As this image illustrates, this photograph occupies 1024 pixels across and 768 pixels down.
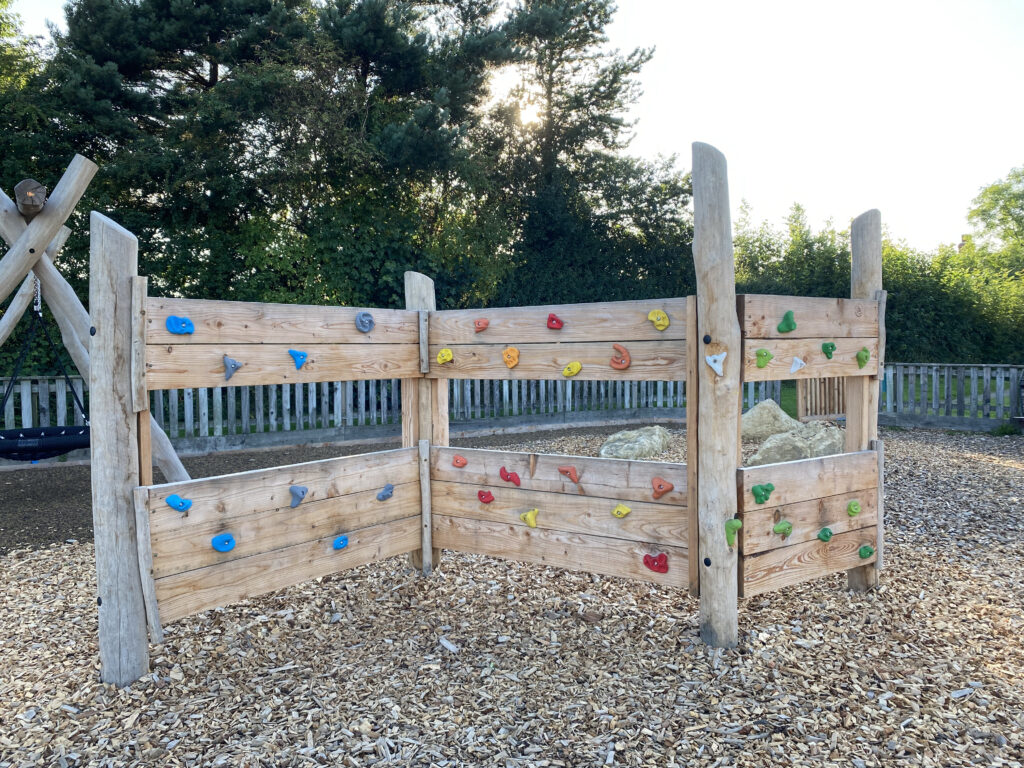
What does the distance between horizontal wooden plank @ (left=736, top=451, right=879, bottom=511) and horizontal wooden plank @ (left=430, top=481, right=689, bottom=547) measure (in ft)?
1.19

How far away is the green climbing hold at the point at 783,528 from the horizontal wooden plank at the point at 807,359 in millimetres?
760

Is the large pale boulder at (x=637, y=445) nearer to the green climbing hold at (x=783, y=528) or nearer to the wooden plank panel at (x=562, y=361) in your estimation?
the wooden plank panel at (x=562, y=361)

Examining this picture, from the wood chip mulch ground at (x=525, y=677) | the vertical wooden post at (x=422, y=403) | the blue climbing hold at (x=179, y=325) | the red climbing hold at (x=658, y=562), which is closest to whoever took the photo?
the wood chip mulch ground at (x=525, y=677)

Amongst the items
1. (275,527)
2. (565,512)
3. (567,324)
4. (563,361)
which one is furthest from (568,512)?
(275,527)

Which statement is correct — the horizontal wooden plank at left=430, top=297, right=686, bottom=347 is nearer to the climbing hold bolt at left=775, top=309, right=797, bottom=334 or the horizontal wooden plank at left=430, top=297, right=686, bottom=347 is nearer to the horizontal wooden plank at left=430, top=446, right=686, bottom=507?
the climbing hold bolt at left=775, top=309, right=797, bottom=334

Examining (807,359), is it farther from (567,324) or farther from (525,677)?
(525,677)

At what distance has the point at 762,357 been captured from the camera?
3447 mm

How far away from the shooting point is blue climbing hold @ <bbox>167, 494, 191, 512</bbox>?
10.6 ft

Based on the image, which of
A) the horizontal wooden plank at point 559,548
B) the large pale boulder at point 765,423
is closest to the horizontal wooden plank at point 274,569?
the horizontal wooden plank at point 559,548

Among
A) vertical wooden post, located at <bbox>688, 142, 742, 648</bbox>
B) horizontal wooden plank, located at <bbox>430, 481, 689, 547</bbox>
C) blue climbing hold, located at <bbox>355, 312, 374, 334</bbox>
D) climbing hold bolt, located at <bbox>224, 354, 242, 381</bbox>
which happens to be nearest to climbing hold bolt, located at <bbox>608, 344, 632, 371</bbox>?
vertical wooden post, located at <bbox>688, 142, 742, 648</bbox>

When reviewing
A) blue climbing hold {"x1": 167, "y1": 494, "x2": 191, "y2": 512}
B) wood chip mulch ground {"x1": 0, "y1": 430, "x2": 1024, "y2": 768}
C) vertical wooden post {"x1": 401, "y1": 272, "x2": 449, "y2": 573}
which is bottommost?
wood chip mulch ground {"x1": 0, "y1": 430, "x2": 1024, "y2": 768}

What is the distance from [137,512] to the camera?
3.12 metres

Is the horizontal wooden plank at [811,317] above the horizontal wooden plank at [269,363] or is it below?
above

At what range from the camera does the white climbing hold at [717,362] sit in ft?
10.8
